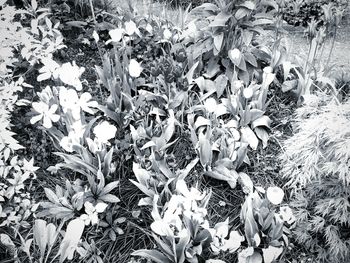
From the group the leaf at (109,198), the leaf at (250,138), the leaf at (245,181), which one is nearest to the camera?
the leaf at (109,198)

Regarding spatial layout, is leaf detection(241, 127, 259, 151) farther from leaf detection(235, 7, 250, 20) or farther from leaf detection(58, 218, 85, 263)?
leaf detection(58, 218, 85, 263)

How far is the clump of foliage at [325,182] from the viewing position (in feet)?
5.69

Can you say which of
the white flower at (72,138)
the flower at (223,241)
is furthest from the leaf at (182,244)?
the white flower at (72,138)

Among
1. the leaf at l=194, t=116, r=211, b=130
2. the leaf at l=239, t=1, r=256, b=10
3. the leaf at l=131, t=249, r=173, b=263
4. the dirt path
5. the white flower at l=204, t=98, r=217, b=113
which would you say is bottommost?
the leaf at l=131, t=249, r=173, b=263

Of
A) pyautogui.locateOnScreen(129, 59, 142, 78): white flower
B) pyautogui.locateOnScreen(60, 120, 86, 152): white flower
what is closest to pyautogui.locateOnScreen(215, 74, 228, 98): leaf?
pyautogui.locateOnScreen(129, 59, 142, 78): white flower

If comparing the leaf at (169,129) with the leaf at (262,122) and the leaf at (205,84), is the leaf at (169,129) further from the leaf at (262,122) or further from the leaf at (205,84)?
the leaf at (262,122)

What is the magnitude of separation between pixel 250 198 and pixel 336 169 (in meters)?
0.59

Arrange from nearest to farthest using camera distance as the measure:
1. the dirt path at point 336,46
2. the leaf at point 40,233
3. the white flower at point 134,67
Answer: the leaf at point 40,233, the white flower at point 134,67, the dirt path at point 336,46

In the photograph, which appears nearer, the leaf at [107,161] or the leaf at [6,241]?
the leaf at [6,241]

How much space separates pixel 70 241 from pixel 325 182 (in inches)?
53.6

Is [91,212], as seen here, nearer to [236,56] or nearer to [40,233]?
[40,233]

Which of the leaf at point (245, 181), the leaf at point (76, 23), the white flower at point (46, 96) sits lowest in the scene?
the leaf at point (245, 181)

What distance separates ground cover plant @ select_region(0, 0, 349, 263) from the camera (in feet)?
6.38

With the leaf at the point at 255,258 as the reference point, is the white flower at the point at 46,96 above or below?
above
